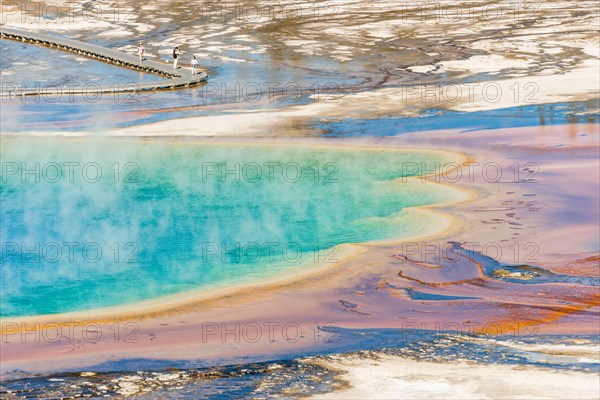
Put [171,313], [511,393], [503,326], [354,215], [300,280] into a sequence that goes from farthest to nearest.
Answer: [354,215] → [300,280] → [171,313] → [503,326] → [511,393]

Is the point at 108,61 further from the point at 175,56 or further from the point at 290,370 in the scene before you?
the point at 290,370

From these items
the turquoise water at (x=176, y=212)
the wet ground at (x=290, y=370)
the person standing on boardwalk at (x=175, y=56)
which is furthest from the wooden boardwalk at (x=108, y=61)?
the wet ground at (x=290, y=370)

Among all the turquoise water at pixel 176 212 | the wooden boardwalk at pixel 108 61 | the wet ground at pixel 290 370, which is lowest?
the wet ground at pixel 290 370

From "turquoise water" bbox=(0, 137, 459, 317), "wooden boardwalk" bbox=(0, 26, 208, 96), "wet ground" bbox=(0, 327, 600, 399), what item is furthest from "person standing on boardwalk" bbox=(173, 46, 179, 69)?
"wet ground" bbox=(0, 327, 600, 399)

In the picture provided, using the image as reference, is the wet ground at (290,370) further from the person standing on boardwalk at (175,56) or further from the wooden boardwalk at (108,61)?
the person standing on boardwalk at (175,56)

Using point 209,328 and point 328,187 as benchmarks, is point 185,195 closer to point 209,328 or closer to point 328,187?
point 328,187

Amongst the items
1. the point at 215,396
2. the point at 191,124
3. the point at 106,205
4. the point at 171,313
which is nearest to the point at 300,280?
the point at 171,313

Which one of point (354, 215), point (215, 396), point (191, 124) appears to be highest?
point (191, 124)
